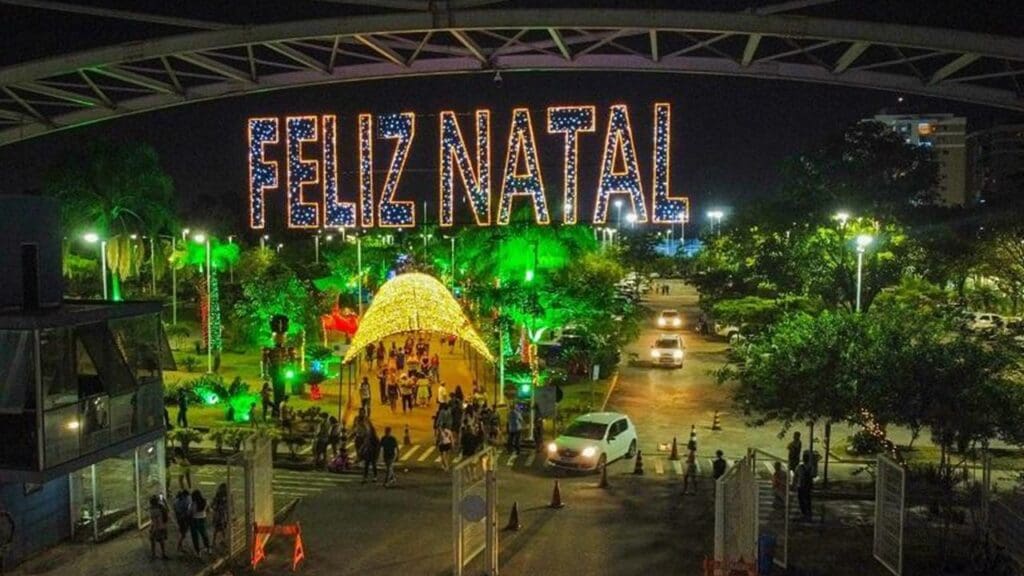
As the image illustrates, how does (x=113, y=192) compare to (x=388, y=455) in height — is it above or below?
above

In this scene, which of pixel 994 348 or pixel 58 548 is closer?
pixel 58 548

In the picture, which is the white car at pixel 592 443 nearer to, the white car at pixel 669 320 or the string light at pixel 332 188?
the string light at pixel 332 188

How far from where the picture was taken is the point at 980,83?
18703 mm

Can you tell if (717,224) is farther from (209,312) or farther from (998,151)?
(998,151)

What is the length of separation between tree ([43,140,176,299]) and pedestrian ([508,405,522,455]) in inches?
915

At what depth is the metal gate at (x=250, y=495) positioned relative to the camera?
15.7 m

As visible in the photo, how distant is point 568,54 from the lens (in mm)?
19562

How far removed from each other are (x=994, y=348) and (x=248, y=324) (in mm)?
28179

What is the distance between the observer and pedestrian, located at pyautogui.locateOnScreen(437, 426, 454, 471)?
23.0 metres

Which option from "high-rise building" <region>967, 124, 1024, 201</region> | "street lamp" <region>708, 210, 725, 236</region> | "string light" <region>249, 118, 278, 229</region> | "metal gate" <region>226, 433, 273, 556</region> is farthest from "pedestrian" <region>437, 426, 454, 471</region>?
"high-rise building" <region>967, 124, 1024, 201</region>

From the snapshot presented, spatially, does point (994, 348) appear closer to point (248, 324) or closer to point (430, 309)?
point (430, 309)

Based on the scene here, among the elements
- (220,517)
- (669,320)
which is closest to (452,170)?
(220,517)

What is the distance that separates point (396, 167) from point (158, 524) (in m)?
12.2

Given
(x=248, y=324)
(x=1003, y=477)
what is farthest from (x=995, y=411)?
(x=248, y=324)
